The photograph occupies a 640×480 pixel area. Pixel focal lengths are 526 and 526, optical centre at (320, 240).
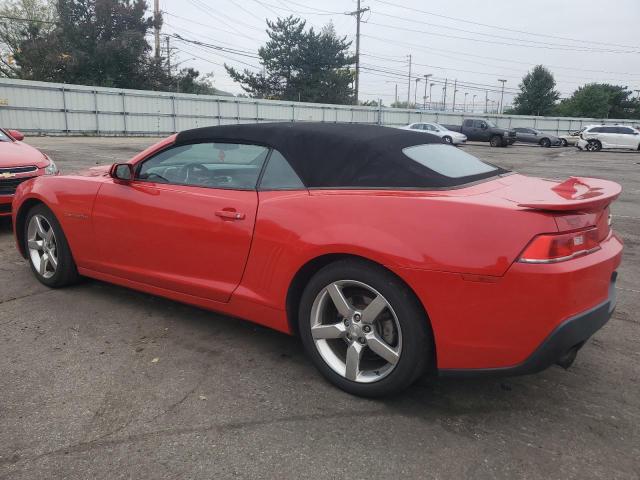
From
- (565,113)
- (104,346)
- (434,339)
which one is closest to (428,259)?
(434,339)

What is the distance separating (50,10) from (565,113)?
214 feet

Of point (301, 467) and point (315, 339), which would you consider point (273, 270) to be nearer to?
point (315, 339)

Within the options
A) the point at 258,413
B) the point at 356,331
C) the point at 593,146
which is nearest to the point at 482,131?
the point at 593,146

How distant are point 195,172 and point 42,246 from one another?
172cm

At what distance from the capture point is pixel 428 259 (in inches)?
92.7

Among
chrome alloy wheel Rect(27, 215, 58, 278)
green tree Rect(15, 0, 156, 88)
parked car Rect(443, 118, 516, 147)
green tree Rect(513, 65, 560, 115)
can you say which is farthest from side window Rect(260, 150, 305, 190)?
green tree Rect(513, 65, 560, 115)

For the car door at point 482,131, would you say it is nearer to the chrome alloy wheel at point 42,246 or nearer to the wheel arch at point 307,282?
the chrome alloy wheel at point 42,246

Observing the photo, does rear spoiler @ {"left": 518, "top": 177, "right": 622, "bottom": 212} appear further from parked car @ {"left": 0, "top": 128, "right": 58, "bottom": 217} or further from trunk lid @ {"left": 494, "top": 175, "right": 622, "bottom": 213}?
parked car @ {"left": 0, "top": 128, "right": 58, "bottom": 217}

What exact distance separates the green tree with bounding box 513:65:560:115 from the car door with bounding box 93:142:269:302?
7089cm

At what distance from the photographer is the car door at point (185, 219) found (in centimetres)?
307

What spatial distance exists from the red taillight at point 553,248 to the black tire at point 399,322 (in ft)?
1.78

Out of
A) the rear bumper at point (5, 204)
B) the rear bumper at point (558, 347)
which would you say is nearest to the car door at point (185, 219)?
the rear bumper at point (558, 347)

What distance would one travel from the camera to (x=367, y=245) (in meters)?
2.50

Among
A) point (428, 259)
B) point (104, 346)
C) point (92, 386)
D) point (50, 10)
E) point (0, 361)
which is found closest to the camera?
point (428, 259)
